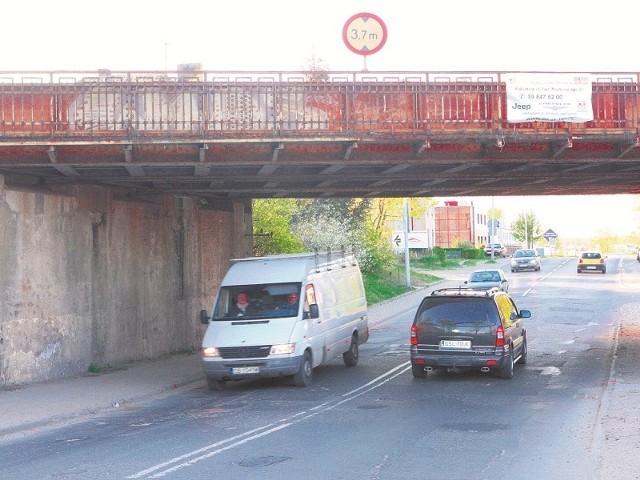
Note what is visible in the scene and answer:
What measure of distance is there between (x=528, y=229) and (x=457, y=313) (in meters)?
123

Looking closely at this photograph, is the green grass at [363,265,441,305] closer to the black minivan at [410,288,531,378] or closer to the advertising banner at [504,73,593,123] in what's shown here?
the black minivan at [410,288,531,378]

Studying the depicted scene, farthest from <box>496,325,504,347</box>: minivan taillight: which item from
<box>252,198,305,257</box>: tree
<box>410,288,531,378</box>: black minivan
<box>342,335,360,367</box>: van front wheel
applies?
<box>252,198,305,257</box>: tree

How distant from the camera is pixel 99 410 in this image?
1524 centimetres

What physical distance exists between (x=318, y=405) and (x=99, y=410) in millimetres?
3699

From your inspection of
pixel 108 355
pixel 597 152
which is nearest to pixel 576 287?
pixel 597 152

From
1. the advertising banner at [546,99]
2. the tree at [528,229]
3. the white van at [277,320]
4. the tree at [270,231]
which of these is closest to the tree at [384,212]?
the tree at [270,231]

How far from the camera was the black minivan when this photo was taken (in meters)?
17.2

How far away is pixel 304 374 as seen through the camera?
56.7 ft

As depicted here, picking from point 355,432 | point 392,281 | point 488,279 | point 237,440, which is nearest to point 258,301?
point 355,432

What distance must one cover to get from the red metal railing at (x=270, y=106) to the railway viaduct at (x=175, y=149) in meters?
0.03

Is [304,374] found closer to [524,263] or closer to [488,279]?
[488,279]

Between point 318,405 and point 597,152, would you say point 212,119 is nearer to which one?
point 318,405

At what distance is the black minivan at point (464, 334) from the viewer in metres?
17.2
